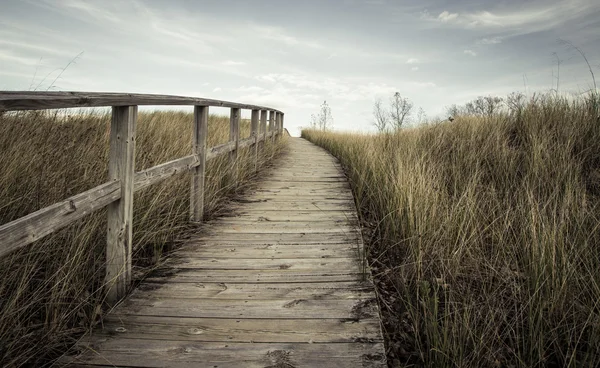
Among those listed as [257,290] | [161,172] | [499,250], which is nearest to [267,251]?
[257,290]

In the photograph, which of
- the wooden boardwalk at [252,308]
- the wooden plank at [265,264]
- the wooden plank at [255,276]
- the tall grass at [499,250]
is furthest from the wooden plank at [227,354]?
A: the wooden plank at [265,264]

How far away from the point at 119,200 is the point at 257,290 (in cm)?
118

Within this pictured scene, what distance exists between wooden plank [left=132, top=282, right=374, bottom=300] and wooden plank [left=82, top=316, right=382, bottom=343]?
0.31 metres

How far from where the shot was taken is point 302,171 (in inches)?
321

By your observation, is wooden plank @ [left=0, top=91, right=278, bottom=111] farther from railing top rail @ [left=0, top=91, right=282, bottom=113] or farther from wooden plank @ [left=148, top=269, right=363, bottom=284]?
wooden plank @ [left=148, top=269, right=363, bottom=284]

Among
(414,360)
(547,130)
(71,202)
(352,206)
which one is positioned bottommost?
(414,360)

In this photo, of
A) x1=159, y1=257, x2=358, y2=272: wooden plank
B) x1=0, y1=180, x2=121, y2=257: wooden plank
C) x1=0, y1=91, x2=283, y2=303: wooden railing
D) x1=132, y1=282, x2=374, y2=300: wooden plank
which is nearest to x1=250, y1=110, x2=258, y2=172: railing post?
x1=0, y1=91, x2=283, y2=303: wooden railing

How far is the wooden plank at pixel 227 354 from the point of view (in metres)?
2.02

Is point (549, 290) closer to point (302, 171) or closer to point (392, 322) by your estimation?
point (392, 322)

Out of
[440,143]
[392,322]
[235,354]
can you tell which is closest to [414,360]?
[392,322]

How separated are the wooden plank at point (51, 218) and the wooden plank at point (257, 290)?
765mm

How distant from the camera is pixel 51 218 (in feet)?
6.59

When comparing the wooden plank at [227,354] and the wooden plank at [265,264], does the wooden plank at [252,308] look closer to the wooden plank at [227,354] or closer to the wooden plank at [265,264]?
the wooden plank at [227,354]

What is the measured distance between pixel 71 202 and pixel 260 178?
17.0 feet
